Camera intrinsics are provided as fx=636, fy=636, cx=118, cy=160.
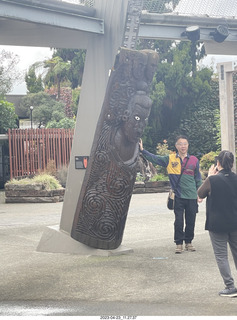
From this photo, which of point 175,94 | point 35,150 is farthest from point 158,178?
point 175,94

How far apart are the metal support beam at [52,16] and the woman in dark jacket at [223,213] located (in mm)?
4036

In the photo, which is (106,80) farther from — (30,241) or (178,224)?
→ (30,241)

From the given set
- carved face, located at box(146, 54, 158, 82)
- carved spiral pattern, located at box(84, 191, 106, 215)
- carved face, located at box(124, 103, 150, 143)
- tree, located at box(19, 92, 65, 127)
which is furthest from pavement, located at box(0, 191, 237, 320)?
tree, located at box(19, 92, 65, 127)

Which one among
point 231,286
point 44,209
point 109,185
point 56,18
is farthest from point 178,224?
point 44,209

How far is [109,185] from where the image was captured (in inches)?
379

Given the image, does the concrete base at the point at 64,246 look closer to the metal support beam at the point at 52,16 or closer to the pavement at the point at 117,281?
the pavement at the point at 117,281

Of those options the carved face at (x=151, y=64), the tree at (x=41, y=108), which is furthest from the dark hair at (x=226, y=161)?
the tree at (x=41, y=108)

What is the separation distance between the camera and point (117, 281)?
8.16 metres

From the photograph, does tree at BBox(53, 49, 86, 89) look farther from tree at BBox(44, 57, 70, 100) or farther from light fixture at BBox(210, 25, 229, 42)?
light fixture at BBox(210, 25, 229, 42)

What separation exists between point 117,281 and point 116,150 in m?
2.21

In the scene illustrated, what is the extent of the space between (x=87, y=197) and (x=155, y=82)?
24.0 metres

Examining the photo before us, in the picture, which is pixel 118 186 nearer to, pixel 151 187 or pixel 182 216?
pixel 182 216

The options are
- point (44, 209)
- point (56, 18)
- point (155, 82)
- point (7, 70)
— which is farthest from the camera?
point (7, 70)

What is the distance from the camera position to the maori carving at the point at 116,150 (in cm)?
946
